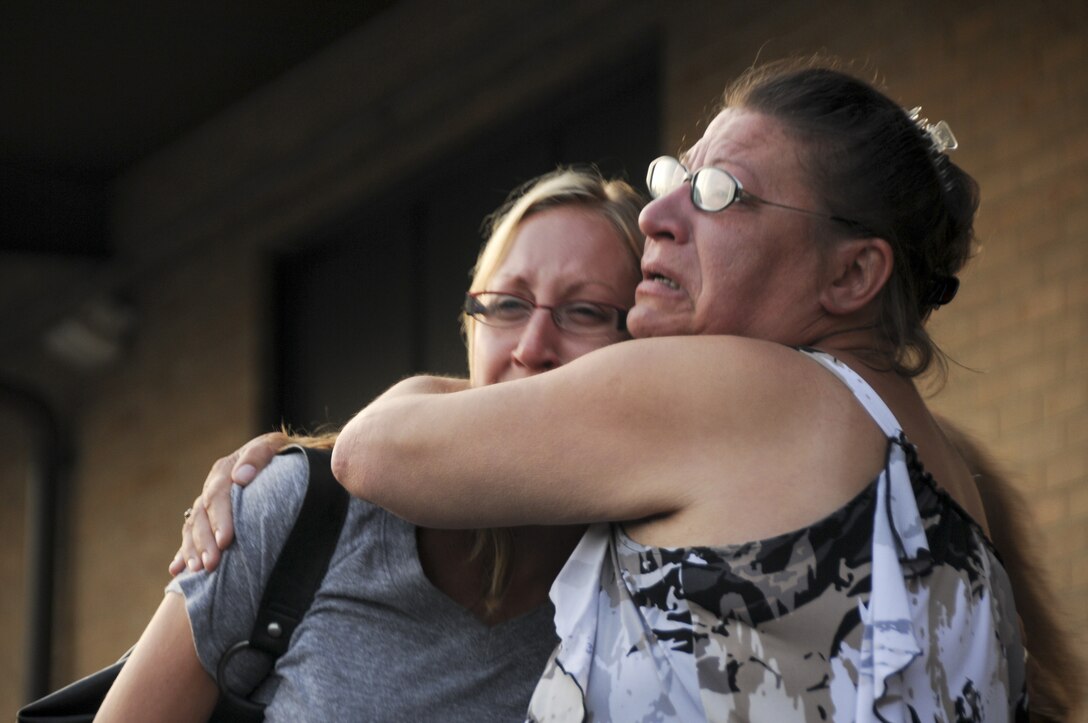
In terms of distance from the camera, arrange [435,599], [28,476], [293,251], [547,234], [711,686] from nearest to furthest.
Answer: [711,686] → [435,599] → [547,234] → [293,251] → [28,476]

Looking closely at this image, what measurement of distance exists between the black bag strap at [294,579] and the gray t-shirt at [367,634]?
0.05 feet

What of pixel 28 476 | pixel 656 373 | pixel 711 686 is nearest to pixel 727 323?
pixel 656 373

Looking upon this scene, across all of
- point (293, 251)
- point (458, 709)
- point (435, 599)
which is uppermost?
point (293, 251)

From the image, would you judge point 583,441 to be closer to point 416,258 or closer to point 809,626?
point 809,626

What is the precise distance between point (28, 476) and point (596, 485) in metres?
9.19

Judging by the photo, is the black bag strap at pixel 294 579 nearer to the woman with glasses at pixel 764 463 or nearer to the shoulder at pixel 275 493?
the shoulder at pixel 275 493

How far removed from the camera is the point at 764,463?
7.75 ft

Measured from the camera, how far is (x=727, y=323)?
8.92ft

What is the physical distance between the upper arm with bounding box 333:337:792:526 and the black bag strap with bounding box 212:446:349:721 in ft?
1.33

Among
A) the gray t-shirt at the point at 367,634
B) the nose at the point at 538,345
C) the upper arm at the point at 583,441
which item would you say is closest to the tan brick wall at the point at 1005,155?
the nose at the point at 538,345

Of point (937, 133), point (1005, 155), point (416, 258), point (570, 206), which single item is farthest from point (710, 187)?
point (416, 258)

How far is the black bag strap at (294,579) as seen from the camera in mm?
2877

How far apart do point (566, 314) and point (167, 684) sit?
1.01m

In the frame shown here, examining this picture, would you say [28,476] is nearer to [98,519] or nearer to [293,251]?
[98,519]
